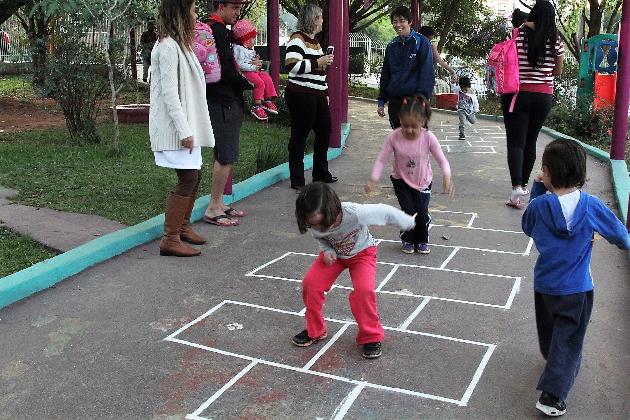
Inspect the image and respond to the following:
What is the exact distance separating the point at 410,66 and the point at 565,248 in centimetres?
350

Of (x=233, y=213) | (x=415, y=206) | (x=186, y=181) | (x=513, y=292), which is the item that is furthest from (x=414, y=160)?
(x=233, y=213)

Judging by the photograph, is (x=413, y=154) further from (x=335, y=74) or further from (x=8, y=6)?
(x=8, y=6)

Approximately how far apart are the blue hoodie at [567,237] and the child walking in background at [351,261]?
639mm

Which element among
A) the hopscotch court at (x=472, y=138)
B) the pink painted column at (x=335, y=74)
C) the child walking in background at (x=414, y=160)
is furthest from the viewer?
the hopscotch court at (x=472, y=138)

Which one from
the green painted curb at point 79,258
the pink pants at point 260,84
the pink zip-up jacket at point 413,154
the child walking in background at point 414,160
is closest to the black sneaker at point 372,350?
the child walking in background at point 414,160

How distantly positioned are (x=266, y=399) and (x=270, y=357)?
0.40 m

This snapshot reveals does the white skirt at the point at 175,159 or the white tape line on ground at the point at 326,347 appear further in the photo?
the white skirt at the point at 175,159

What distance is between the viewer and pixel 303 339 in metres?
3.47

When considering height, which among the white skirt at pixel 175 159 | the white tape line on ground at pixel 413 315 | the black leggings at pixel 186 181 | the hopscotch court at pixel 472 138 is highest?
the white skirt at pixel 175 159

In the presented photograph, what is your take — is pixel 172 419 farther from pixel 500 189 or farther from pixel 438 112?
pixel 438 112

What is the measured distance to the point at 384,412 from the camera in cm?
286

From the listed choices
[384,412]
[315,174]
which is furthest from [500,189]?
[384,412]

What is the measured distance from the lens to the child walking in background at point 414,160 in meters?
4.59

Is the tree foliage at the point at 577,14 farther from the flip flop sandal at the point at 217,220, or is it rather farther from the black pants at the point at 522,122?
the flip flop sandal at the point at 217,220
